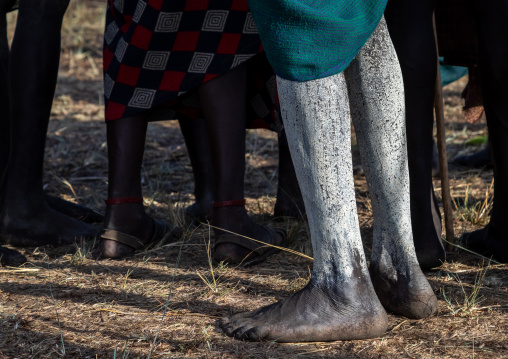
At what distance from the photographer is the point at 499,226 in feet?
6.10

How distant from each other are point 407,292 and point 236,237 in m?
0.60

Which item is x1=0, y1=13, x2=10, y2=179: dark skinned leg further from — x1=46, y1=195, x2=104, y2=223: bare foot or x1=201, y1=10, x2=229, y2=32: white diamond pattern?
x1=201, y1=10, x2=229, y2=32: white diamond pattern

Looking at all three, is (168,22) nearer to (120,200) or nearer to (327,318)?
(120,200)

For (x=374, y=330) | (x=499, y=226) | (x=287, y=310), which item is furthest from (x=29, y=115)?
(x=499, y=226)

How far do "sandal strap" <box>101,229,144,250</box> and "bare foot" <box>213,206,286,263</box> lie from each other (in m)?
0.27

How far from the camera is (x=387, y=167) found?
1433 mm

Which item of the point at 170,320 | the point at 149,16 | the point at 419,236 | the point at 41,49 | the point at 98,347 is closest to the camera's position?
the point at 98,347

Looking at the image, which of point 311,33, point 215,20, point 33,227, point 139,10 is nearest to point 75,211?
point 33,227

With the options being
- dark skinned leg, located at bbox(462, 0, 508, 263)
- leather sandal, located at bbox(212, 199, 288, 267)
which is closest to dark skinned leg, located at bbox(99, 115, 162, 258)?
leather sandal, located at bbox(212, 199, 288, 267)

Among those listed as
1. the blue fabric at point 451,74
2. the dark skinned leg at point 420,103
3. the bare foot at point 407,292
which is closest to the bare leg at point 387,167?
the bare foot at point 407,292

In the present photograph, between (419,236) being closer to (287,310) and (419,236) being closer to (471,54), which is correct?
(287,310)

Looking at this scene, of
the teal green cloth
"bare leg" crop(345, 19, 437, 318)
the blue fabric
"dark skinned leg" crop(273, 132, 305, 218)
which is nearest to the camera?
the teal green cloth

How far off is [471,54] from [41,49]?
1465 mm

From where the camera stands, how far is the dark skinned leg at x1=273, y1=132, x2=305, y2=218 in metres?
2.38
